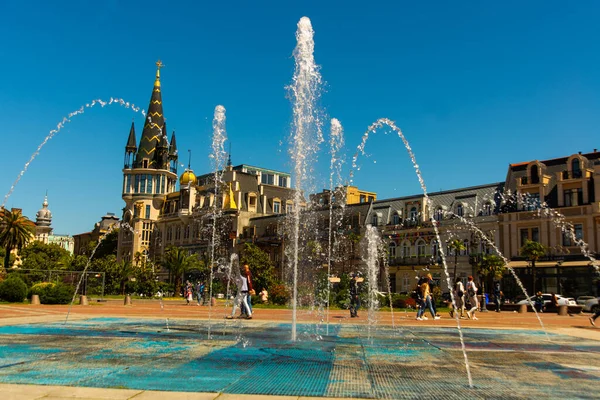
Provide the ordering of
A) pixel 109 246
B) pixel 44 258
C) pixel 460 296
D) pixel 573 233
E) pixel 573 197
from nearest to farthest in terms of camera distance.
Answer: pixel 460 296
pixel 573 233
pixel 573 197
pixel 44 258
pixel 109 246

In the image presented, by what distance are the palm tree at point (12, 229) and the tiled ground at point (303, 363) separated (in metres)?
56.4

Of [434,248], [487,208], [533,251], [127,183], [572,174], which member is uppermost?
[127,183]

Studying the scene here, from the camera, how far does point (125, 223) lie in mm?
101188

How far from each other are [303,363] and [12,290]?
85.5ft

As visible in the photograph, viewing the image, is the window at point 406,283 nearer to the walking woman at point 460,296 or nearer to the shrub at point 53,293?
the walking woman at point 460,296

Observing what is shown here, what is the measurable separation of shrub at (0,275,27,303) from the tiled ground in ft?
59.6

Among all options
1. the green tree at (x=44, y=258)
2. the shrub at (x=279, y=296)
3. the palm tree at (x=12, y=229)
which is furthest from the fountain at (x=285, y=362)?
the green tree at (x=44, y=258)

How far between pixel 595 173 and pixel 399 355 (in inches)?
1699

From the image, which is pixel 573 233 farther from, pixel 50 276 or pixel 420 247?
pixel 50 276

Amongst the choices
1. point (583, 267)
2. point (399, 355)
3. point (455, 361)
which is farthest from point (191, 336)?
point (583, 267)

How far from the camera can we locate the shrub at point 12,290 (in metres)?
29.5

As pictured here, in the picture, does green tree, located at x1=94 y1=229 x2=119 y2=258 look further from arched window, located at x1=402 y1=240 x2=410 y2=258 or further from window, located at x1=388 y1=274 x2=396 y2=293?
arched window, located at x1=402 y1=240 x2=410 y2=258

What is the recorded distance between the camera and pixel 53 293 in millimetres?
28703

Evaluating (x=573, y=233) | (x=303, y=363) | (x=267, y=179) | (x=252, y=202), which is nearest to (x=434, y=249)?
(x=573, y=233)
